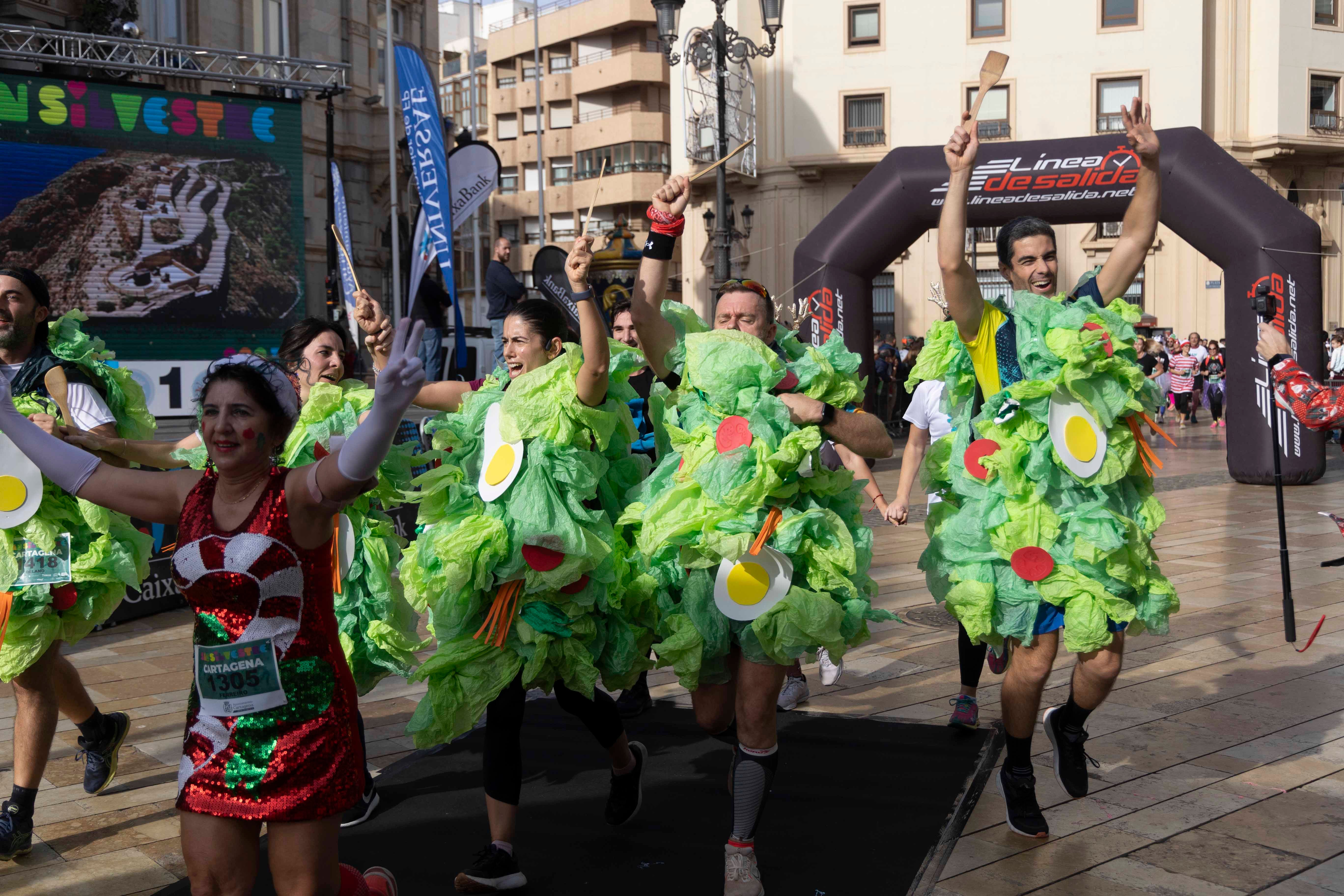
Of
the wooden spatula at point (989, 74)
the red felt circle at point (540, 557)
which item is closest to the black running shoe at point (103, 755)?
the red felt circle at point (540, 557)

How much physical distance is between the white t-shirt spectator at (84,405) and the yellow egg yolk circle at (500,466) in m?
1.33

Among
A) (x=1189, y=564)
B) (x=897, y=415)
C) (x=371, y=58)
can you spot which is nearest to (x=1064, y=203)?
(x=1189, y=564)

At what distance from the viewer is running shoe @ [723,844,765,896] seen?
3.31 meters

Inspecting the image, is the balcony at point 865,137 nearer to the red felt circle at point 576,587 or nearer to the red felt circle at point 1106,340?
the red felt circle at point 1106,340

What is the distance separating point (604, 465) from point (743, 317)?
24.5 inches

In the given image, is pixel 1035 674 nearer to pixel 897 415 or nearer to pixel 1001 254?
pixel 1001 254

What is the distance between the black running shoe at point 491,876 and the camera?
11.2ft

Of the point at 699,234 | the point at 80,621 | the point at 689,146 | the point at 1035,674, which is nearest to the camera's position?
the point at 1035,674

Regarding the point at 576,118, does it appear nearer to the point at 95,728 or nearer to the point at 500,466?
the point at 95,728

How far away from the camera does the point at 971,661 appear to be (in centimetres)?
496

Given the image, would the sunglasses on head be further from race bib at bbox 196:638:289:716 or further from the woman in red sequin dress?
race bib at bbox 196:638:289:716

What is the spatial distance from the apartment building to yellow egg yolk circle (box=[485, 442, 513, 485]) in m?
40.1

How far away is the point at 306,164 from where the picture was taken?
3266 cm

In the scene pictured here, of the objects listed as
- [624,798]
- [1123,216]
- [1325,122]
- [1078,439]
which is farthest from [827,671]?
[1325,122]
